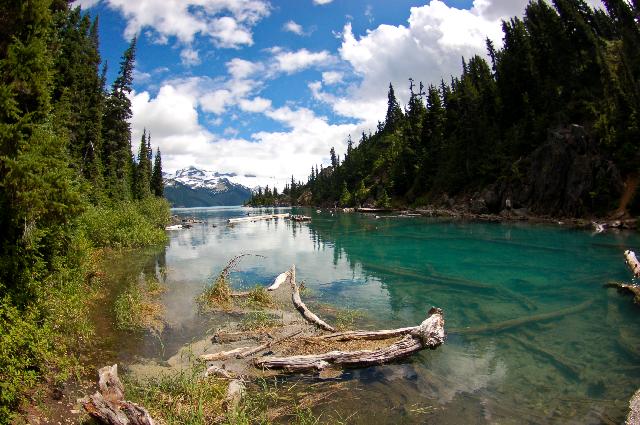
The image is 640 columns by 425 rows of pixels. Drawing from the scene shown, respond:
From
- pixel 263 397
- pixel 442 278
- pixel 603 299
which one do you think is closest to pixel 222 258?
pixel 442 278

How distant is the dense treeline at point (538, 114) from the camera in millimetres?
57125

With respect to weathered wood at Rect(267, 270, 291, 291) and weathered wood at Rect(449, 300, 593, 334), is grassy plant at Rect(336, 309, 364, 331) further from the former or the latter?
weathered wood at Rect(267, 270, 291, 291)

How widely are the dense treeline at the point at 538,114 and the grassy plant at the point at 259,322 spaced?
191ft

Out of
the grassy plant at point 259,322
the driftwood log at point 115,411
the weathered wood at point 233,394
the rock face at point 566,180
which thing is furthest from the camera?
the rock face at point 566,180

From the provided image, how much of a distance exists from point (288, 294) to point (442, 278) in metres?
11.7

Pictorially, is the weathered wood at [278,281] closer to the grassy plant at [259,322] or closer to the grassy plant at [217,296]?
the grassy plant at [217,296]

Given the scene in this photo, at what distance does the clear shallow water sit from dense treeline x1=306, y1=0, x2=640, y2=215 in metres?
23.9

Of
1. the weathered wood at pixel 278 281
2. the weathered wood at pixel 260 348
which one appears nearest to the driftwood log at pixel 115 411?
the weathered wood at pixel 260 348

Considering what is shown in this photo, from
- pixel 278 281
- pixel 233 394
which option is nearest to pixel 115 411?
pixel 233 394

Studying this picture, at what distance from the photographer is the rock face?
55.1 metres

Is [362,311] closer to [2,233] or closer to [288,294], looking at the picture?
[288,294]

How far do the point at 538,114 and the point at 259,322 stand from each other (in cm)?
7928

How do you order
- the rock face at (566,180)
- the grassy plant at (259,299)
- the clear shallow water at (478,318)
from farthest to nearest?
the rock face at (566,180) < the grassy plant at (259,299) < the clear shallow water at (478,318)

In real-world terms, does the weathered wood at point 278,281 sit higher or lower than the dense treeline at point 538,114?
lower
